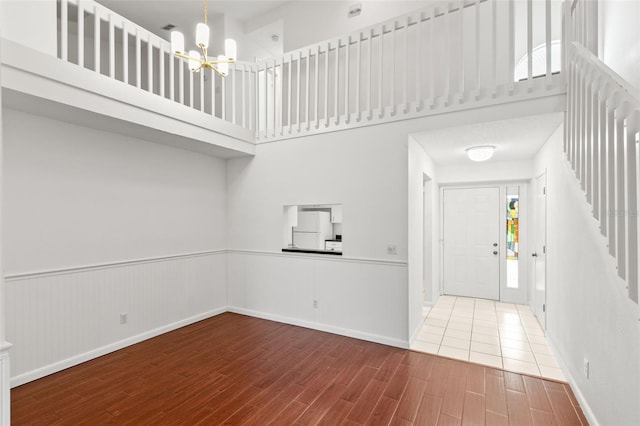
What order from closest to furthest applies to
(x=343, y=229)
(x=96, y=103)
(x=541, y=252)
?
1. (x=96, y=103)
2. (x=343, y=229)
3. (x=541, y=252)

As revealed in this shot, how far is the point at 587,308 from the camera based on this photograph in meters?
2.42

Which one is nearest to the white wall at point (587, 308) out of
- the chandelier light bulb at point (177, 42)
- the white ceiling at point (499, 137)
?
the white ceiling at point (499, 137)

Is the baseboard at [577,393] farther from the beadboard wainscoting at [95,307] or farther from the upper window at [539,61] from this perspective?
the beadboard wainscoting at [95,307]

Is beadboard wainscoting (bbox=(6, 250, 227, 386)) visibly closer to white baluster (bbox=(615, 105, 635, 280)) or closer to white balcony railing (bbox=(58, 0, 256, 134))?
white balcony railing (bbox=(58, 0, 256, 134))

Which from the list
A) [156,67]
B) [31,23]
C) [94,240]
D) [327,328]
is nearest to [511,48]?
[327,328]

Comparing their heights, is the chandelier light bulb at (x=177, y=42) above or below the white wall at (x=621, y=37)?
above

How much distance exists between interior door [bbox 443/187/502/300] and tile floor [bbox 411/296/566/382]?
543 mm

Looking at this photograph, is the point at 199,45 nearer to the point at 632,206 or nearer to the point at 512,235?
the point at 632,206

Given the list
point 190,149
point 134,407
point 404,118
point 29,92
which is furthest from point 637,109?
point 190,149

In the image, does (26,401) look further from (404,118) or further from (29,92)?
(404,118)

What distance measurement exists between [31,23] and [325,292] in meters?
3.94

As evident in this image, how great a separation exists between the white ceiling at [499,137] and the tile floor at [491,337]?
Answer: 246 centimetres

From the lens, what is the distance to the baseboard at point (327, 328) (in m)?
3.69

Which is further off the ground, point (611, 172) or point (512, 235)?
point (611, 172)
